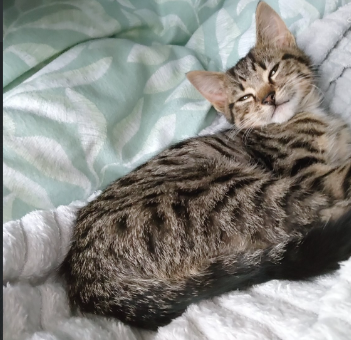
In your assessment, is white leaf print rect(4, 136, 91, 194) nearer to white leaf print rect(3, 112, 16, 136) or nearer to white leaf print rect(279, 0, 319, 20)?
white leaf print rect(3, 112, 16, 136)

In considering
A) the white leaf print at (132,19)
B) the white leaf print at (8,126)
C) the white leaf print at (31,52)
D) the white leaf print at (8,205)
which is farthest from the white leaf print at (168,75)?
the white leaf print at (8,205)

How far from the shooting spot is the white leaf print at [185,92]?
7.00 feet

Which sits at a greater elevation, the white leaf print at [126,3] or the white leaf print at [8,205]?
the white leaf print at [126,3]

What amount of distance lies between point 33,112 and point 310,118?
134 cm

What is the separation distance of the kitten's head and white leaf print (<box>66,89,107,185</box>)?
552mm

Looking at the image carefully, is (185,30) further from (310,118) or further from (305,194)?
(305,194)

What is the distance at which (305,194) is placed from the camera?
1.44 metres

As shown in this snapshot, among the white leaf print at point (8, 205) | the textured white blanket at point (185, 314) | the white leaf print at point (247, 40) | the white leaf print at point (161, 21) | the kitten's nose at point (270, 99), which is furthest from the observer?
the white leaf print at point (161, 21)

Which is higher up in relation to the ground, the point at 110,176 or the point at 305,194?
the point at 305,194

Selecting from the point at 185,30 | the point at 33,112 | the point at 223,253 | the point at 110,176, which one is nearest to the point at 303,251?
the point at 223,253

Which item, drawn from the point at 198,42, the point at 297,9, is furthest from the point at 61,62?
the point at 297,9

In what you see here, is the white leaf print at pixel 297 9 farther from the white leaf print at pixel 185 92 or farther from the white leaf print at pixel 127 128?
the white leaf print at pixel 127 128

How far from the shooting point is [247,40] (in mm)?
2242

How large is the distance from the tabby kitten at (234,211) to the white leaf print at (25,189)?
0.26m
